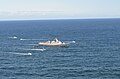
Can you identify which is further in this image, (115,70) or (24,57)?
(24,57)

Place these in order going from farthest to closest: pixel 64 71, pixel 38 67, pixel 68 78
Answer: pixel 38 67 < pixel 64 71 < pixel 68 78

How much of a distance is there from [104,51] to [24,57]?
112 feet

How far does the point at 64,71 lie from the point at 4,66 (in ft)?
73.7

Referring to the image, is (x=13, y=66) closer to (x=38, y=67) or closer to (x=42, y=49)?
(x=38, y=67)

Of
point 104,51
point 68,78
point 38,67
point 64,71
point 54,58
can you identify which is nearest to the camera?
point 68,78

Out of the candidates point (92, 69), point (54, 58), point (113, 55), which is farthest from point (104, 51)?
point (92, 69)

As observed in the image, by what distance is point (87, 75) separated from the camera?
107812mm

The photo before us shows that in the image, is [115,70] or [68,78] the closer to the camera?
[68,78]

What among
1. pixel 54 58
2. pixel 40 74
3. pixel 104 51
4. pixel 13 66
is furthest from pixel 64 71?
pixel 104 51

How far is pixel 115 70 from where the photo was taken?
376 ft

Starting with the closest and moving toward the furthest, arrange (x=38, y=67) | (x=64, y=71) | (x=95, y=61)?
(x=64, y=71), (x=38, y=67), (x=95, y=61)

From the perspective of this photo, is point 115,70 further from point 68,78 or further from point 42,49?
point 42,49

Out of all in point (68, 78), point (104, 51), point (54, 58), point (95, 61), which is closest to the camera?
point (68, 78)

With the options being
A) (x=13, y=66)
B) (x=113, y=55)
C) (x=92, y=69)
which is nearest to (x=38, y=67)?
(x=13, y=66)
